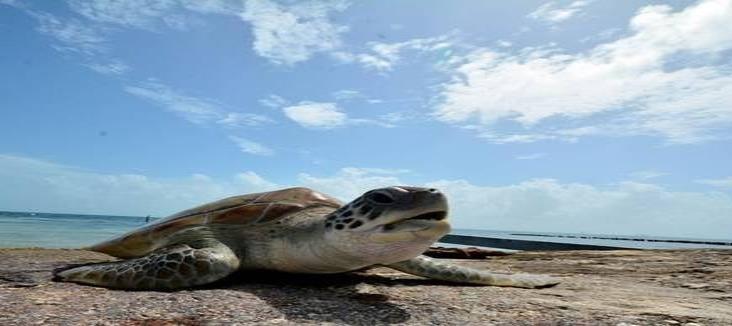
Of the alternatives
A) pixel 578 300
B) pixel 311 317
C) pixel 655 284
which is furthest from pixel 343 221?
pixel 655 284

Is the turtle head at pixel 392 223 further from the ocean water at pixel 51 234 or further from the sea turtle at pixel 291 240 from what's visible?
the ocean water at pixel 51 234

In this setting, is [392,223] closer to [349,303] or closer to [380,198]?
[380,198]

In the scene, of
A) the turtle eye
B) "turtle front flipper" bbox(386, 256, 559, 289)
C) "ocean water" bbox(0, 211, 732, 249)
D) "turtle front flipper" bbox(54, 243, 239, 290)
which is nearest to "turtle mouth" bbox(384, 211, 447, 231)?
the turtle eye

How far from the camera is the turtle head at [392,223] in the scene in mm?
3340

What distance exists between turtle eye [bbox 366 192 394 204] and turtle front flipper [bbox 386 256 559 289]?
1189mm

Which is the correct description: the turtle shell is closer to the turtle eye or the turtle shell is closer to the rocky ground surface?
the rocky ground surface

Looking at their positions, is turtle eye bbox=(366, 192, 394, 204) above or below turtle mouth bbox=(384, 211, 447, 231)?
above

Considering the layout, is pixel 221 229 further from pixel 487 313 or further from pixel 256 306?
pixel 487 313

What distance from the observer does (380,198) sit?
3.51 meters

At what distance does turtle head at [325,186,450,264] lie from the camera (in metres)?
3.34

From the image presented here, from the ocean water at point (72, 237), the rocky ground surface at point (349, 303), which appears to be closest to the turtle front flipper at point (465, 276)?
the rocky ground surface at point (349, 303)

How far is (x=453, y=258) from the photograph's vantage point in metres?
9.04

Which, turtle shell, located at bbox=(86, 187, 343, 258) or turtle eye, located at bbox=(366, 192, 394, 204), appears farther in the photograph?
turtle shell, located at bbox=(86, 187, 343, 258)

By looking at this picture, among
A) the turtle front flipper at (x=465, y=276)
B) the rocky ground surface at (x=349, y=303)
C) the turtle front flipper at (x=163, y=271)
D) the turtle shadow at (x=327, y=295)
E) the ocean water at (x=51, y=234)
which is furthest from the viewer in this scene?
the ocean water at (x=51, y=234)
